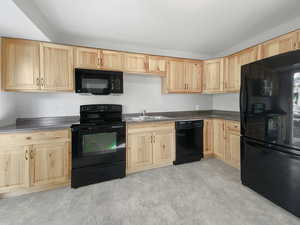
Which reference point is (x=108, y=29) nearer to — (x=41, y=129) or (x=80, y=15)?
(x=80, y=15)

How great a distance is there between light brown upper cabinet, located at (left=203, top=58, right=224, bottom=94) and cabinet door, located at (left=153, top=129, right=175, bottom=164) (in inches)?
58.5

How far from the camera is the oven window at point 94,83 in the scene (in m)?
2.46

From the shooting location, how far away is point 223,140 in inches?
116

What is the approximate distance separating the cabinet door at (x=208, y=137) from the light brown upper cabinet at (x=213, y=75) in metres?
0.80

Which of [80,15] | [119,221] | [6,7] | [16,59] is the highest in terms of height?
[80,15]

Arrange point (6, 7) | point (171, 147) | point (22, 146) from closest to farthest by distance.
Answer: point (6, 7) → point (22, 146) → point (171, 147)

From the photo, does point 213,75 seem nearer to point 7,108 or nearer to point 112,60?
point 112,60

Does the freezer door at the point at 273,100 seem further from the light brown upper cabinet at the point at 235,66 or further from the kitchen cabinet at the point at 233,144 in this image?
the light brown upper cabinet at the point at 235,66

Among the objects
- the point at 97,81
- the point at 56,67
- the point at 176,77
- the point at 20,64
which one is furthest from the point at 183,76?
the point at 20,64

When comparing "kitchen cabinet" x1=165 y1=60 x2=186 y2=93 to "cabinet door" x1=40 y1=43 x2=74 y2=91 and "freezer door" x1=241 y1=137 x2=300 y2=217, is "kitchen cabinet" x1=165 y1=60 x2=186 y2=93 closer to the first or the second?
"freezer door" x1=241 y1=137 x2=300 y2=217

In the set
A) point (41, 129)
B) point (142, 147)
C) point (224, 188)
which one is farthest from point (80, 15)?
point (224, 188)

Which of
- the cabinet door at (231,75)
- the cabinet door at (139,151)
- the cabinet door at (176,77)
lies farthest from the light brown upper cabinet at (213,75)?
the cabinet door at (139,151)

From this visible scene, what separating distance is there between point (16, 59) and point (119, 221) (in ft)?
8.84

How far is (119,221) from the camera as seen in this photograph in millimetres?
1556
